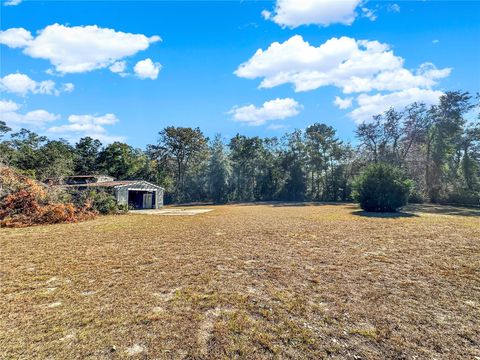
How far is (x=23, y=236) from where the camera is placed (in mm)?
8266

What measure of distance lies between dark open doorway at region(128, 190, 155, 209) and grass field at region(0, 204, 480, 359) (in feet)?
49.0

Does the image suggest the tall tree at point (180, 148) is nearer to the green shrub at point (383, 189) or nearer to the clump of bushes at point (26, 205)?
the clump of bushes at point (26, 205)

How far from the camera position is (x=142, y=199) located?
21766 millimetres

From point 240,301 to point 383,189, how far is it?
15.4 m

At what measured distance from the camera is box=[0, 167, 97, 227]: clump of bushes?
425 inches

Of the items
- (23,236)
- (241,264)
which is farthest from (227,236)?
(23,236)

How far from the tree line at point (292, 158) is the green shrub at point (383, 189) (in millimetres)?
10079

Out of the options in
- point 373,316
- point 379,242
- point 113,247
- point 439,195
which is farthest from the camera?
point 439,195

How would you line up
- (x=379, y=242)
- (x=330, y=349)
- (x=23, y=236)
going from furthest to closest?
(x=23, y=236), (x=379, y=242), (x=330, y=349)

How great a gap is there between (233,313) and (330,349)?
1.21 meters

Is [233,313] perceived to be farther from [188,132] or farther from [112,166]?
[188,132]

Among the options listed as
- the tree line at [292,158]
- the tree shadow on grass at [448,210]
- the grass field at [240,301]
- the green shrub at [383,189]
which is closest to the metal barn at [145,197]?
the tree line at [292,158]

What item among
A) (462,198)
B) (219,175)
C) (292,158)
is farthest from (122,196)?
(462,198)

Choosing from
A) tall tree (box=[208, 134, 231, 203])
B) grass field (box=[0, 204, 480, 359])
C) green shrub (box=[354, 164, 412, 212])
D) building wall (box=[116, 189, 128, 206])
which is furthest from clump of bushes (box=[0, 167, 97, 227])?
tall tree (box=[208, 134, 231, 203])
